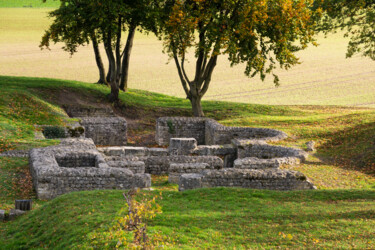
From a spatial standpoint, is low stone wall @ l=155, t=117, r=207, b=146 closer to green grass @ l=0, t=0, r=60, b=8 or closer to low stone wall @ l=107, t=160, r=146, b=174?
low stone wall @ l=107, t=160, r=146, b=174

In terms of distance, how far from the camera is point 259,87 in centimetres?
5372

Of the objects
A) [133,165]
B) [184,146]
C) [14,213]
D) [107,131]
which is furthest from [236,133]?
[14,213]

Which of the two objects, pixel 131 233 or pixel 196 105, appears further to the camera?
pixel 196 105

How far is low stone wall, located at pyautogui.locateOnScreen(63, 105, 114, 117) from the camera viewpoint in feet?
107

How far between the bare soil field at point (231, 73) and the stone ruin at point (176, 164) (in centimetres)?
2170

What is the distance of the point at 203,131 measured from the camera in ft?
97.9

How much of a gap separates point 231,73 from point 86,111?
30.3 metres

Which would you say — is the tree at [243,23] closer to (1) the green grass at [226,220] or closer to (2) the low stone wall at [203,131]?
(2) the low stone wall at [203,131]

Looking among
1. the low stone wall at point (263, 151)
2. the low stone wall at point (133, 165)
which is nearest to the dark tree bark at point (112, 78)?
the low stone wall at point (263, 151)

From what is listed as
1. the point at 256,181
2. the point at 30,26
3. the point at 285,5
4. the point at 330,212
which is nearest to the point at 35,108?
the point at 285,5

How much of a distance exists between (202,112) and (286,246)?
76.7ft

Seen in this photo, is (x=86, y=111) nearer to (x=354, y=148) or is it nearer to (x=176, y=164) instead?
(x=176, y=164)

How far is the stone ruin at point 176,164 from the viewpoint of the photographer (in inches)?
644

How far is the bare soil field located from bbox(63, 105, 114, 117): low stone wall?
15752mm
